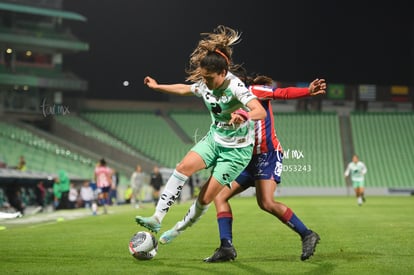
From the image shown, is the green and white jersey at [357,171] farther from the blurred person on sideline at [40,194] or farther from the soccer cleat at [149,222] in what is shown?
the soccer cleat at [149,222]

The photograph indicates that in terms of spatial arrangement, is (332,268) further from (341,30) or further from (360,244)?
(341,30)

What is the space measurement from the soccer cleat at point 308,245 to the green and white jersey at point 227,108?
1602 mm

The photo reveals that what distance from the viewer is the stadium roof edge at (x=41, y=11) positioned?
174 ft

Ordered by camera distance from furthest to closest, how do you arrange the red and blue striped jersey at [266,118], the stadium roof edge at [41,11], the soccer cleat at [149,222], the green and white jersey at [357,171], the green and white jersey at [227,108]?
the stadium roof edge at [41,11] → the green and white jersey at [357,171] → the red and blue striped jersey at [266,118] → the green and white jersey at [227,108] → the soccer cleat at [149,222]

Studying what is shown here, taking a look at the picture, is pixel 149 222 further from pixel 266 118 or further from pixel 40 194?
pixel 40 194

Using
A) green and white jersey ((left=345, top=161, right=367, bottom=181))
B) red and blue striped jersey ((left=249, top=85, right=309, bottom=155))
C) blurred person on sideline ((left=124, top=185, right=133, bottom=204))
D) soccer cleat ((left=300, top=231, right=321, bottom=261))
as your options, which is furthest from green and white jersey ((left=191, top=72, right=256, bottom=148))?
blurred person on sideline ((left=124, top=185, right=133, bottom=204))

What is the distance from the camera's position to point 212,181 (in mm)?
9438

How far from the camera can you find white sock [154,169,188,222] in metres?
9.16

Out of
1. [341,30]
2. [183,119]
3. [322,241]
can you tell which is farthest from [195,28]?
[322,241]

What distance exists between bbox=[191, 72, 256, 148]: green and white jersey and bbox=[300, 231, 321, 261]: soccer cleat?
1602 mm

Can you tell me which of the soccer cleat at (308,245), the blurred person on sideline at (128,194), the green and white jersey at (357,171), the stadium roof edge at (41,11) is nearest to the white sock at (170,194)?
the soccer cleat at (308,245)

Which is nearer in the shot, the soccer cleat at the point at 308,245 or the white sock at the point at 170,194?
the white sock at the point at 170,194

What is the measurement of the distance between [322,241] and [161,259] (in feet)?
13.2

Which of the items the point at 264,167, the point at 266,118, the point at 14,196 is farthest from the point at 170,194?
the point at 14,196
